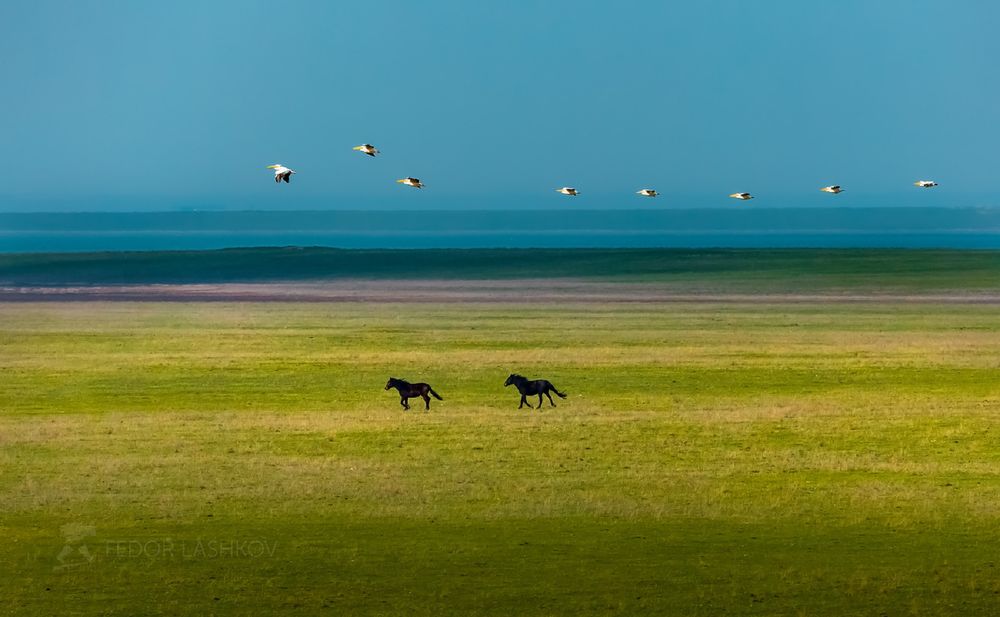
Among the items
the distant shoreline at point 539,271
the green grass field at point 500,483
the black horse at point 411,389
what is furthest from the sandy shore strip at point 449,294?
the black horse at point 411,389

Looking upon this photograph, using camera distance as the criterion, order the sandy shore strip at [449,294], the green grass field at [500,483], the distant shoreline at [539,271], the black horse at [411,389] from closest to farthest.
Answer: the green grass field at [500,483] → the black horse at [411,389] → the sandy shore strip at [449,294] → the distant shoreline at [539,271]

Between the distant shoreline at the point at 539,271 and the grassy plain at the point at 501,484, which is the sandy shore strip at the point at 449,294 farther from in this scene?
the grassy plain at the point at 501,484

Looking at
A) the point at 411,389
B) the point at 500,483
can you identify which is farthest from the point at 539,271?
the point at 500,483

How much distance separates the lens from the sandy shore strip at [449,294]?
73.9m

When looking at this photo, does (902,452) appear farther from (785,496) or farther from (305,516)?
(305,516)

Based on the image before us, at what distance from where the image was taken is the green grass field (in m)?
18.0

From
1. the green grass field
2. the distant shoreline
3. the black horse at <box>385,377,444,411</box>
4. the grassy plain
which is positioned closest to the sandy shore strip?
the distant shoreline

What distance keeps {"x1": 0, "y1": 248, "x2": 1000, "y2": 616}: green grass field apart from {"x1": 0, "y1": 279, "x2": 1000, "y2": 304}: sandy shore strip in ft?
91.1

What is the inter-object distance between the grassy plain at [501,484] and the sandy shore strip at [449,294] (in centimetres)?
2798

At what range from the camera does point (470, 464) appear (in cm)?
2531

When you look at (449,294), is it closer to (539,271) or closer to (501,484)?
(539,271)

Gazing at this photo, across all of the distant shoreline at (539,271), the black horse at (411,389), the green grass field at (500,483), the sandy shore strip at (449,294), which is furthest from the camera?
A: the distant shoreline at (539,271)

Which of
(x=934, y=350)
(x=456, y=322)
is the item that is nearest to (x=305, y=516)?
(x=934, y=350)

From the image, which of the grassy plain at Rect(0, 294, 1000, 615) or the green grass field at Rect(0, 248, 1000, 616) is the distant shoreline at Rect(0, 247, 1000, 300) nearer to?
the green grass field at Rect(0, 248, 1000, 616)
